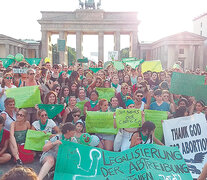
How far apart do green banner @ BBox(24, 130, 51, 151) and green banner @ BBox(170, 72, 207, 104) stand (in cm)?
375

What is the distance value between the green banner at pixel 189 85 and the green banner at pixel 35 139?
3.75 metres

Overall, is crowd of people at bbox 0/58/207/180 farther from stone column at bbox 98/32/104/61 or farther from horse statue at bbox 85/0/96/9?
horse statue at bbox 85/0/96/9

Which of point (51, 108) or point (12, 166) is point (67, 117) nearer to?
point (51, 108)

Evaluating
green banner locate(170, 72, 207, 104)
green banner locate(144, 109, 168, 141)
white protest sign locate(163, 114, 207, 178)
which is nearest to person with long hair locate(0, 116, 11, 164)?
green banner locate(144, 109, 168, 141)

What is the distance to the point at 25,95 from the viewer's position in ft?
22.2

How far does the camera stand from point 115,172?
3680 millimetres

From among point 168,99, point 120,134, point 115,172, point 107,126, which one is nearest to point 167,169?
point 115,172

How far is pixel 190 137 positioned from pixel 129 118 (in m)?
1.38

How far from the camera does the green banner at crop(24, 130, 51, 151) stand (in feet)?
17.5

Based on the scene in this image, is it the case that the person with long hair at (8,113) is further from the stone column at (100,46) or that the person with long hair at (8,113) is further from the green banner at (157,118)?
the stone column at (100,46)

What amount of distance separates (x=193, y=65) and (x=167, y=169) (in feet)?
173

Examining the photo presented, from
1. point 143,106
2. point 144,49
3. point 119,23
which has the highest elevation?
point 119,23

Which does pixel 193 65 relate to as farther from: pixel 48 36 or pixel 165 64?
pixel 48 36

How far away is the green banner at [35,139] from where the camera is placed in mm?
5336
